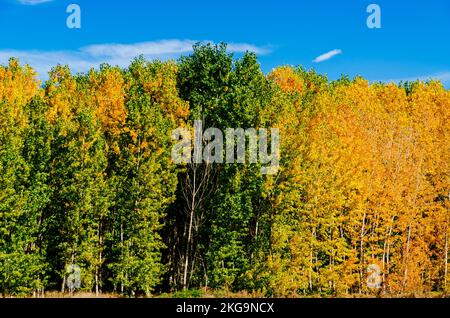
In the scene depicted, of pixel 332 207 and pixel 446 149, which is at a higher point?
pixel 446 149

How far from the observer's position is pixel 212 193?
45.5 metres

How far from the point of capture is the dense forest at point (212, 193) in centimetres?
3959

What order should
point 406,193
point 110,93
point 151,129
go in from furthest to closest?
point 110,93
point 406,193
point 151,129

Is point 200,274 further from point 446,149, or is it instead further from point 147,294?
point 446,149

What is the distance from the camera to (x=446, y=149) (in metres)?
52.6

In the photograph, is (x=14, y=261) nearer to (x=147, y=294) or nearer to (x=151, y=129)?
(x=147, y=294)

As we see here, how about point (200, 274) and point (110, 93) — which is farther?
point (110, 93)

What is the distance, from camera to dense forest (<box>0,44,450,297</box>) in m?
39.6

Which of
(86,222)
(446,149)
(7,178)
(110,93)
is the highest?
(110,93)
